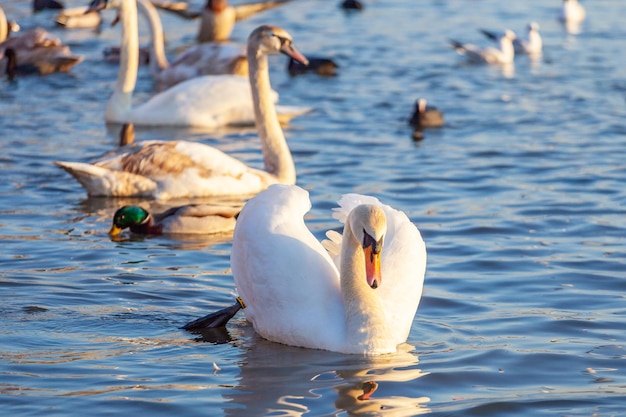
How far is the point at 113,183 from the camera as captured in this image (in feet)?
35.6

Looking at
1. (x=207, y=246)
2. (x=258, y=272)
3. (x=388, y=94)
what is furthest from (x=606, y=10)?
(x=258, y=272)

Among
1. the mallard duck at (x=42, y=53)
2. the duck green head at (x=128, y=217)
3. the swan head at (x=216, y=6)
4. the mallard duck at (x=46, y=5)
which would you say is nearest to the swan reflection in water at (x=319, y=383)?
the duck green head at (x=128, y=217)

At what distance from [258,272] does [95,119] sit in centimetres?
854

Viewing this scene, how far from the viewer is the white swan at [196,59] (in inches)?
693

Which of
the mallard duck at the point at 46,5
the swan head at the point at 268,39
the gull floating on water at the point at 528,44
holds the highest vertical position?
the swan head at the point at 268,39

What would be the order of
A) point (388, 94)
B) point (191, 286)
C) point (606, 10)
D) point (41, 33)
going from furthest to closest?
point (606, 10)
point (41, 33)
point (388, 94)
point (191, 286)

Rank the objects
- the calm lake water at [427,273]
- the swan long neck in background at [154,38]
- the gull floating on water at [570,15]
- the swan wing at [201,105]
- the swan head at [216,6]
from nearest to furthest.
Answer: the calm lake water at [427,273] < the swan wing at [201,105] < the swan long neck in background at [154,38] < the swan head at [216,6] < the gull floating on water at [570,15]

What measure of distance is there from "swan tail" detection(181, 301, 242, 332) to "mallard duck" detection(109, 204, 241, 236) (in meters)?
2.45

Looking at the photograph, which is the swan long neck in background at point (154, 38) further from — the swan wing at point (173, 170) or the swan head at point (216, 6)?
the swan wing at point (173, 170)

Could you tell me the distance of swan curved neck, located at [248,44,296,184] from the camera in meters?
11.3

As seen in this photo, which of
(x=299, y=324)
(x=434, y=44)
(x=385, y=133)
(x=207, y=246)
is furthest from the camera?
(x=434, y=44)

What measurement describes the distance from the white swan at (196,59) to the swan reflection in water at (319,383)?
10.9 metres

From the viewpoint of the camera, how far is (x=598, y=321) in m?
7.46

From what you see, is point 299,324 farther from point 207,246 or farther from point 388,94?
point 388,94
